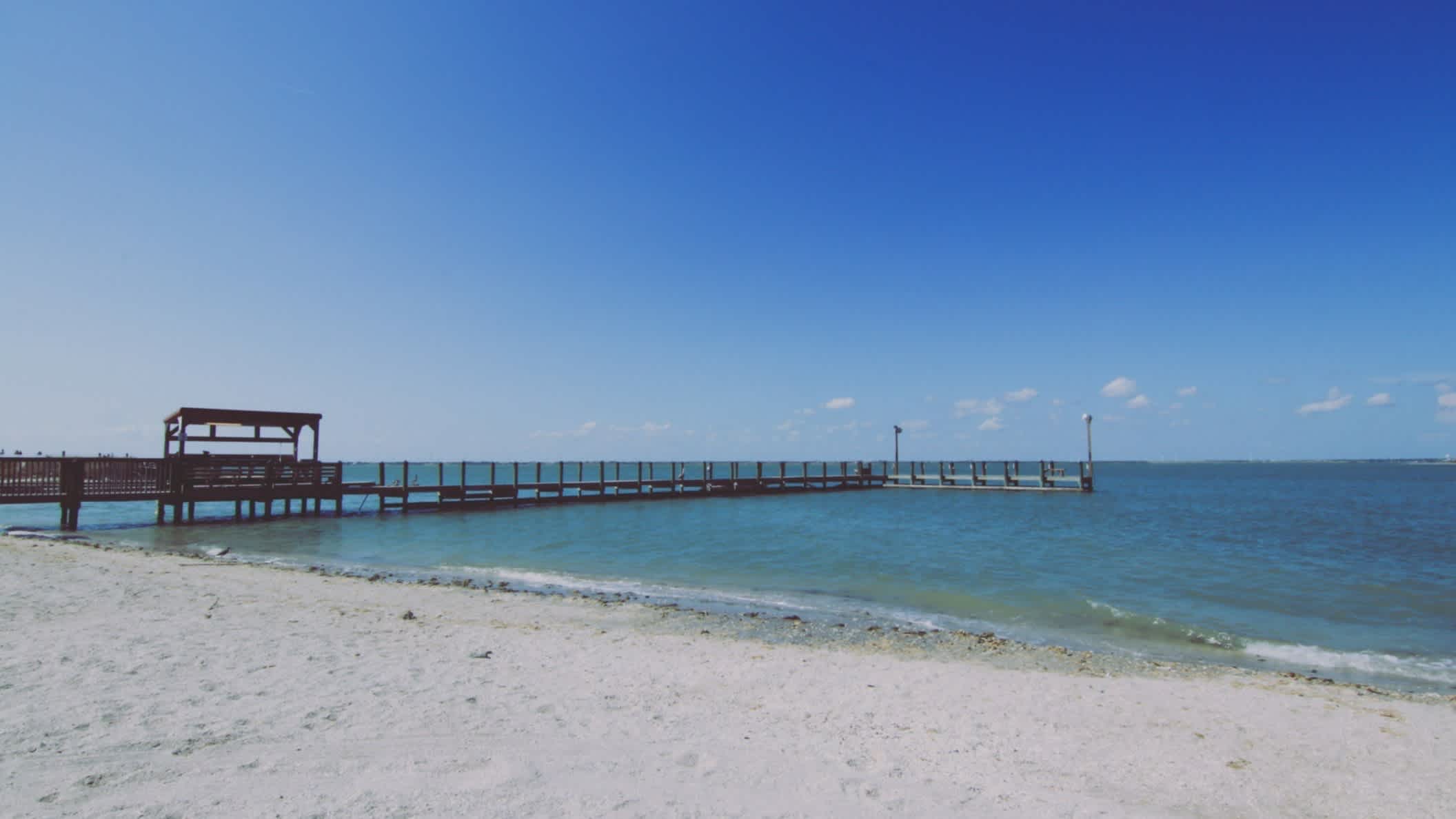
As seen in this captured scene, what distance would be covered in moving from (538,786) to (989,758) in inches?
128

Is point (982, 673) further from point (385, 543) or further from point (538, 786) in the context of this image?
point (385, 543)

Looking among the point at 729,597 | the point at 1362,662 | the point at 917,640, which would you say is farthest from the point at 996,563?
the point at 917,640

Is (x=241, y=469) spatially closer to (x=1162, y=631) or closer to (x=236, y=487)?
(x=236, y=487)

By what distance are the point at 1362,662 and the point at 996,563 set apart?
29.1 ft

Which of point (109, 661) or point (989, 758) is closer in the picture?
point (989, 758)

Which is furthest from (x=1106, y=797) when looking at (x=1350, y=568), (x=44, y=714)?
(x=1350, y=568)

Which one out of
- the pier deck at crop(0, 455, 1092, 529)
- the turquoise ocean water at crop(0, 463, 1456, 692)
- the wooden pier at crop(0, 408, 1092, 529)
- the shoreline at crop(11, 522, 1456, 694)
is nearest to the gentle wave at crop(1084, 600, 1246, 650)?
the turquoise ocean water at crop(0, 463, 1456, 692)

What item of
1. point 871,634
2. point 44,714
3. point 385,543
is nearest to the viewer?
point 44,714

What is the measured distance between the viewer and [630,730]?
5711 millimetres

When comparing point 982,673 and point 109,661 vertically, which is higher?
point 109,661

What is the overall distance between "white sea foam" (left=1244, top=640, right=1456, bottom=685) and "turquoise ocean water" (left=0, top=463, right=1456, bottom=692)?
4 cm

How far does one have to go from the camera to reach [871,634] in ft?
34.2

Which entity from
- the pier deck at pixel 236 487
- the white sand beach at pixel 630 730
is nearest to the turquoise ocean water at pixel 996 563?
the pier deck at pixel 236 487

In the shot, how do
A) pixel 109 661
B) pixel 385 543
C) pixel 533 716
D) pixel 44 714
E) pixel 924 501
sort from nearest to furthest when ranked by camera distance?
pixel 44 714
pixel 533 716
pixel 109 661
pixel 385 543
pixel 924 501
